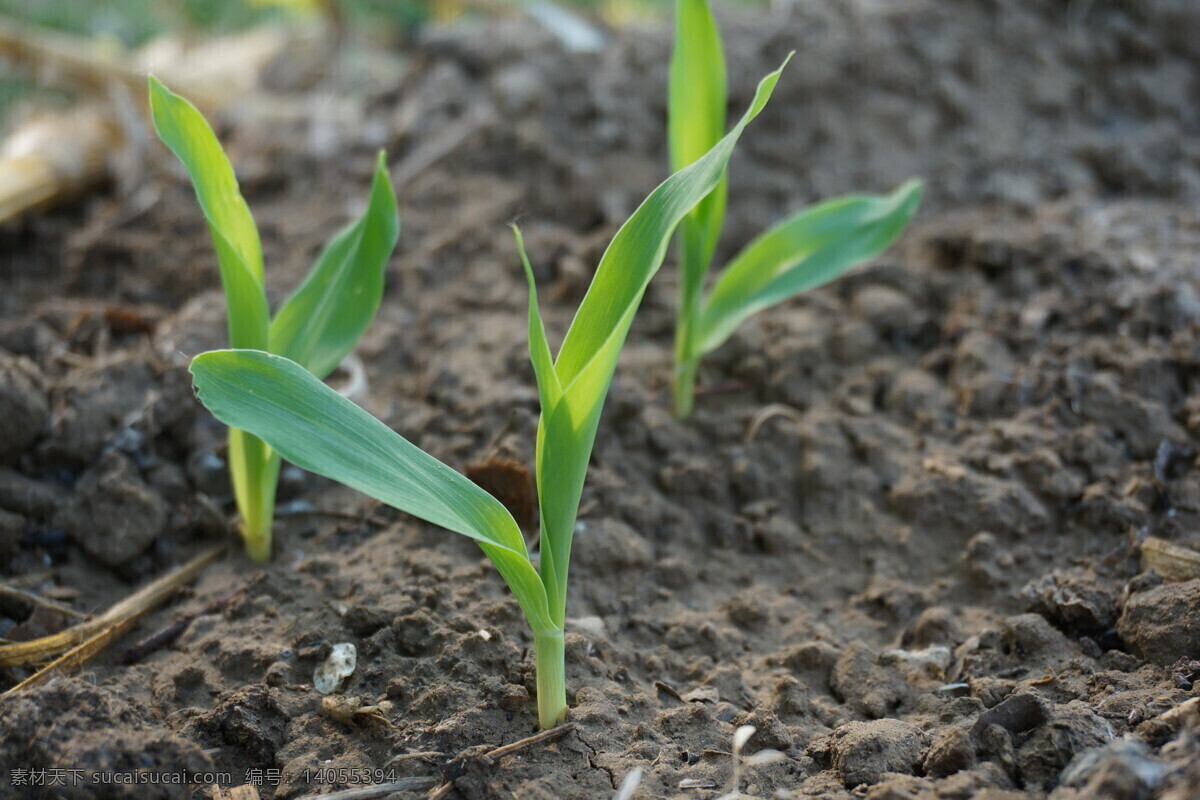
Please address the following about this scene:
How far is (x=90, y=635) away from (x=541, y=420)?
71 cm

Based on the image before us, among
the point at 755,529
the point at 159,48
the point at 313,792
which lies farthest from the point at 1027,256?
the point at 159,48

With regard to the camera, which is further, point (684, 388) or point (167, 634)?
point (684, 388)

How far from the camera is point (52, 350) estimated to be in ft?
5.93

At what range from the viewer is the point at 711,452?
172 cm

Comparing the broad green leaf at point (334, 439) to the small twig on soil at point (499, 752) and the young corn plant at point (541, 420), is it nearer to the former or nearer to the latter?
the young corn plant at point (541, 420)

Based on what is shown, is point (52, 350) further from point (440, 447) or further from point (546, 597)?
point (546, 597)

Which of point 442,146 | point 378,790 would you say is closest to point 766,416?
point 378,790

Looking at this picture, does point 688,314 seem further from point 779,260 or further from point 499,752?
point 499,752

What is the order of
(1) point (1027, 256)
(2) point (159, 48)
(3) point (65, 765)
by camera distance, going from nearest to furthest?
(3) point (65, 765), (1) point (1027, 256), (2) point (159, 48)

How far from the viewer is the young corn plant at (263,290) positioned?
4.14ft

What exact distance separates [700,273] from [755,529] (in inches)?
16.2

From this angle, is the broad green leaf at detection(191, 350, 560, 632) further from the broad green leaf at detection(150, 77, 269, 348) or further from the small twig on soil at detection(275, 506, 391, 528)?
the small twig on soil at detection(275, 506, 391, 528)

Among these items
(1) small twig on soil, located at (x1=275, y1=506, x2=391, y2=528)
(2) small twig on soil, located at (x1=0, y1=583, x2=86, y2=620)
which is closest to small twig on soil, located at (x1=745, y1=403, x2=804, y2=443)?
(1) small twig on soil, located at (x1=275, y1=506, x2=391, y2=528)

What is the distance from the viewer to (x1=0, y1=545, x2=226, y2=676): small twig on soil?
1.27m
